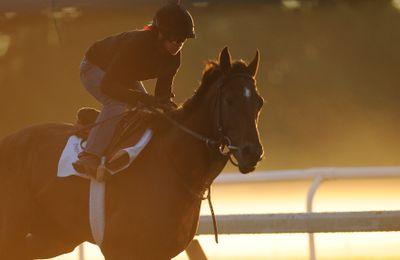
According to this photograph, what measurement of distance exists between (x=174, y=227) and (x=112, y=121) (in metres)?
0.84

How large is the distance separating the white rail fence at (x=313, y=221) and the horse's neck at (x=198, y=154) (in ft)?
3.47

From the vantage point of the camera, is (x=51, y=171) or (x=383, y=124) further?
(x=383, y=124)

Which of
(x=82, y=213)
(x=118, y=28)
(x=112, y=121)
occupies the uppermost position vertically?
(x=112, y=121)

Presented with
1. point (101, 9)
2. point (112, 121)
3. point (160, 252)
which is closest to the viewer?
point (160, 252)

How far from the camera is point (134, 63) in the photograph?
702 cm

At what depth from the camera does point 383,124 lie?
30344 mm

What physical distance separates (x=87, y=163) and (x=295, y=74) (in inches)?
903

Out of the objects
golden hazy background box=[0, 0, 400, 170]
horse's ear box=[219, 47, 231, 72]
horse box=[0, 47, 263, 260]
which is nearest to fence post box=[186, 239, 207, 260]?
horse box=[0, 47, 263, 260]

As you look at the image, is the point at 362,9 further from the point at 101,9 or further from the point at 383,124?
the point at 101,9

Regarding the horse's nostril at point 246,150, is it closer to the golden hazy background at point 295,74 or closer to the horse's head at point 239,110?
the horse's head at point 239,110

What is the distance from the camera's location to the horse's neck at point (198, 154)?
675 cm

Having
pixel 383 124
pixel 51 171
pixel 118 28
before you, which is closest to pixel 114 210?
pixel 51 171

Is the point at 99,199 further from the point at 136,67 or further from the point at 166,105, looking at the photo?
the point at 136,67

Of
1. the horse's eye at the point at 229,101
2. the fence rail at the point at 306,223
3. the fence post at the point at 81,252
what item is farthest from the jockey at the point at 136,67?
the fence post at the point at 81,252
